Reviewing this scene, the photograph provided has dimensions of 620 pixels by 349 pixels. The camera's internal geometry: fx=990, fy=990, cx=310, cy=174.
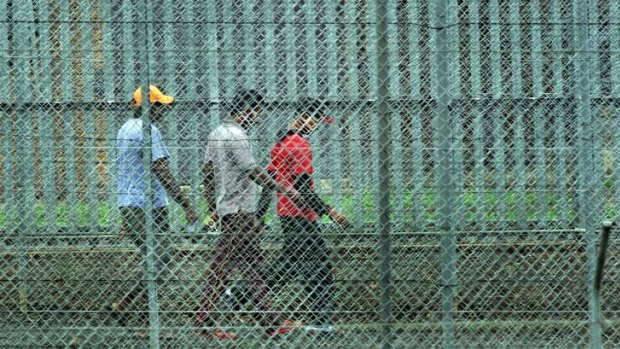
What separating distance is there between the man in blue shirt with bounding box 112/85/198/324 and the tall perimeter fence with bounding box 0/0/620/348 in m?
0.04

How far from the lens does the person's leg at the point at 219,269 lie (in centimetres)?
543

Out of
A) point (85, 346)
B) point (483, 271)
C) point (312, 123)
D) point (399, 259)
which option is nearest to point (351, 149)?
point (312, 123)

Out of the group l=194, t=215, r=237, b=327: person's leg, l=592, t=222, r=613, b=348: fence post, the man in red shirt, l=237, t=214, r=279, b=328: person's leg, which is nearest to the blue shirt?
l=194, t=215, r=237, b=327: person's leg

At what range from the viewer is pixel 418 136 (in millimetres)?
5379

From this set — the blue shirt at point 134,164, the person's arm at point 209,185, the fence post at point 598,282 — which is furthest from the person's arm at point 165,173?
the fence post at point 598,282

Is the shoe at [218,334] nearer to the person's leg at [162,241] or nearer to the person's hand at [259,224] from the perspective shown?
the person's leg at [162,241]

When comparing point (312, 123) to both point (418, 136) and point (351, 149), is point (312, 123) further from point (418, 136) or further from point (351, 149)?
point (418, 136)

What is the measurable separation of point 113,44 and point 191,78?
0.46m

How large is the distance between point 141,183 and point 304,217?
0.92 metres

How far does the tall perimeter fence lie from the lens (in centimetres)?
527

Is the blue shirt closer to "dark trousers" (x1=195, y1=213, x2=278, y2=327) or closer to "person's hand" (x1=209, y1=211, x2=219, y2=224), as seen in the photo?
"person's hand" (x1=209, y1=211, x2=219, y2=224)

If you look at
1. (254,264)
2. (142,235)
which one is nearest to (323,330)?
(254,264)

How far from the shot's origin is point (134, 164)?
5.43 meters

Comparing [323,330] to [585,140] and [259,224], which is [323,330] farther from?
[585,140]
